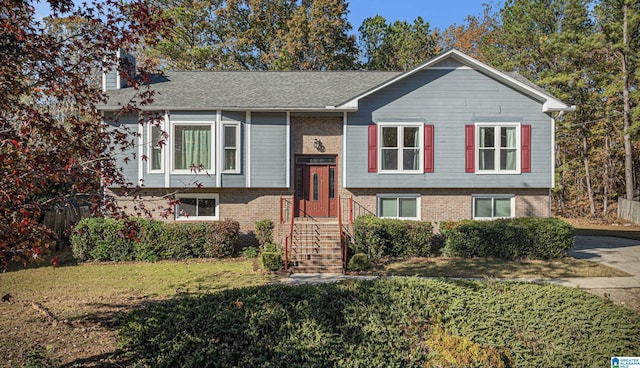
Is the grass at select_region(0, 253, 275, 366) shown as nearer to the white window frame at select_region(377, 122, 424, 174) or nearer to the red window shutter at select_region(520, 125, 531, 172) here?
the white window frame at select_region(377, 122, 424, 174)

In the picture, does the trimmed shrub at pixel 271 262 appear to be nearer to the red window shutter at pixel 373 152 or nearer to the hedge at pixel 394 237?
the hedge at pixel 394 237

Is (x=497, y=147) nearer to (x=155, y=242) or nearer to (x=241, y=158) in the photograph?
(x=241, y=158)

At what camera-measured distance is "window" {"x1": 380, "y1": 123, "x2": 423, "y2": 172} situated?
50.2 feet

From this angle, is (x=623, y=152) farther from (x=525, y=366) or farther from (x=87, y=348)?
(x=87, y=348)

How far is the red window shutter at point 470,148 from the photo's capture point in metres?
15.2

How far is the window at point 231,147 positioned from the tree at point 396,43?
20164 mm

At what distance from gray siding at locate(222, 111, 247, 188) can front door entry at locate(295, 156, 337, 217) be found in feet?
7.32

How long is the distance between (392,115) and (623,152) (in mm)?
24044

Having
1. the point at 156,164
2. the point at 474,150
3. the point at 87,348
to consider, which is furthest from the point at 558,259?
the point at 156,164

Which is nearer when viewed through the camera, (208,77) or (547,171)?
(547,171)

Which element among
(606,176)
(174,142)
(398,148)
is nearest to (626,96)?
(606,176)

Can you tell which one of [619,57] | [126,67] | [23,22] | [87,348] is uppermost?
[619,57]

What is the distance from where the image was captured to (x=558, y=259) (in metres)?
13.4

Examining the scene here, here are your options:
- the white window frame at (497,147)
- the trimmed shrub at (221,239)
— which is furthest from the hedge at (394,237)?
the trimmed shrub at (221,239)
